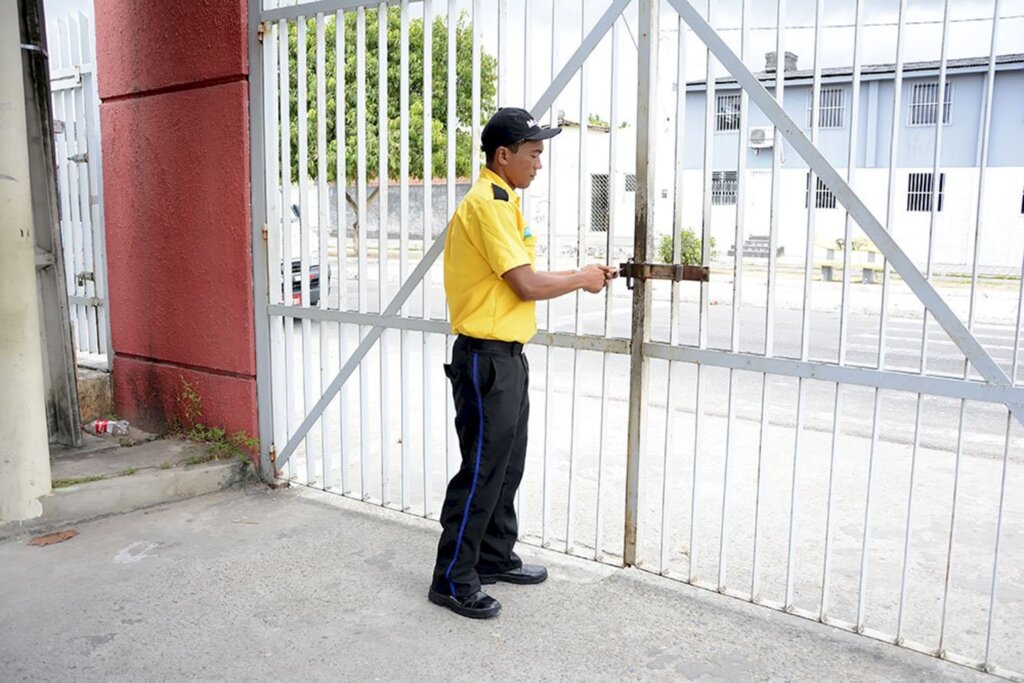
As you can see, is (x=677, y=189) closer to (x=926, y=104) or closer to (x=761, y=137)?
(x=761, y=137)

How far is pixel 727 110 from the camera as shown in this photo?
13.0 ft

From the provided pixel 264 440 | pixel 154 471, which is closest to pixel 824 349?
pixel 264 440

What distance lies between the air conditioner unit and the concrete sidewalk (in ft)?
6.12

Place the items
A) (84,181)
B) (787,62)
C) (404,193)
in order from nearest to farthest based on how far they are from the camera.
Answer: (787,62), (404,193), (84,181)

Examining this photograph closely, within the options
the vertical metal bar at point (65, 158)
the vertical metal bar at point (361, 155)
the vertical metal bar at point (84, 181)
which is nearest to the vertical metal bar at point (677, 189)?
the vertical metal bar at point (361, 155)

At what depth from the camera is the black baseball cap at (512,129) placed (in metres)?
3.54

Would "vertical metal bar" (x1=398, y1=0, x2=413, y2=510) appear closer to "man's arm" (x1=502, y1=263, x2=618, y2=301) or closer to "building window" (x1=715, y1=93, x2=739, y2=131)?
"man's arm" (x1=502, y1=263, x2=618, y2=301)

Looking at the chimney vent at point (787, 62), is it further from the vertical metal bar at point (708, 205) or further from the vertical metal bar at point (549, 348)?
the vertical metal bar at point (549, 348)

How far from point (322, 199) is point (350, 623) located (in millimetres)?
2375

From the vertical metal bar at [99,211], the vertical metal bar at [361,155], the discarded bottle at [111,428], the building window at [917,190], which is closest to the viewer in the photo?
the building window at [917,190]

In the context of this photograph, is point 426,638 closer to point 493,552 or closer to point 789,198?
point 493,552

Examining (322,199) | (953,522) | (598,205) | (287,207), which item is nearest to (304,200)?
(287,207)

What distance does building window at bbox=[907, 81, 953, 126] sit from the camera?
3.29 metres

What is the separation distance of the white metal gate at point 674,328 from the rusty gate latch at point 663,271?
0.06 m
